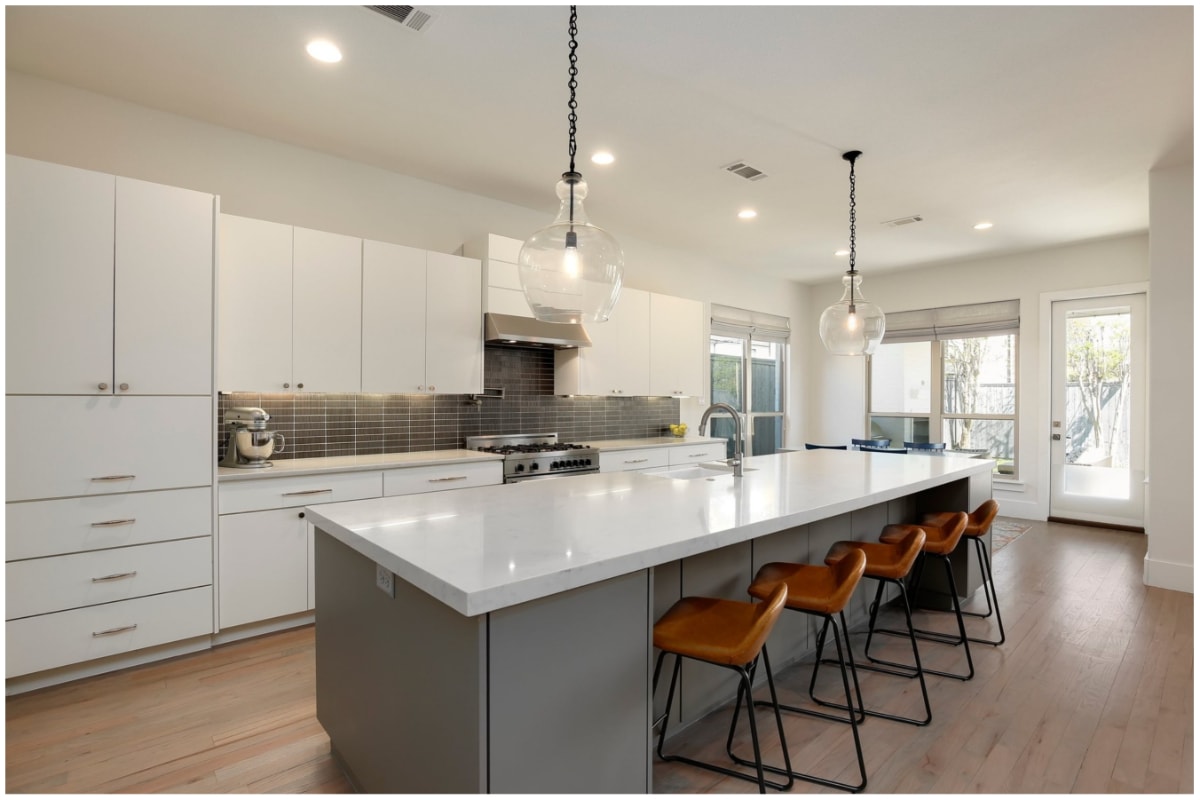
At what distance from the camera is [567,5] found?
2240 millimetres

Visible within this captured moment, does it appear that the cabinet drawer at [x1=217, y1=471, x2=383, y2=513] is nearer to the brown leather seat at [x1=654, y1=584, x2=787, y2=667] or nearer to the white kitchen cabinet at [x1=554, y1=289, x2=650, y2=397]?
the white kitchen cabinet at [x1=554, y1=289, x2=650, y2=397]

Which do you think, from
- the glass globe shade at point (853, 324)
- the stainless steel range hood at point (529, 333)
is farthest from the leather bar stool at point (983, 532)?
the stainless steel range hood at point (529, 333)

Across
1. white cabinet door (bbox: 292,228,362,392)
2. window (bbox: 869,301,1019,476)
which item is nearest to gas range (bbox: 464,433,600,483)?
white cabinet door (bbox: 292,228,362,392)

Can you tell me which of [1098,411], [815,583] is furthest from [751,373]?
[815,583]

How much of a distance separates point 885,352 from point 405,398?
5.82m

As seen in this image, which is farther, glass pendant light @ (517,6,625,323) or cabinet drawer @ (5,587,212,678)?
cabinet drawer @ (5,587,212,678)

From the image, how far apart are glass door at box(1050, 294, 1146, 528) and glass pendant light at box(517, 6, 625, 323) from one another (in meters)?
5.89

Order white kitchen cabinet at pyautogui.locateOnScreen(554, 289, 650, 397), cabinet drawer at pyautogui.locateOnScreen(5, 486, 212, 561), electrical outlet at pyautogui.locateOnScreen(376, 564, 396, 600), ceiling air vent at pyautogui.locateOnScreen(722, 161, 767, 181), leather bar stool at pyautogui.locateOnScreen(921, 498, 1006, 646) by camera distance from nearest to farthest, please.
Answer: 1. electrical outlet at pyautogui.locateOnScreen(376, 564, 396, 600)
2. cabinet drawer at pyautogui.locateOnScreen(5, 486, 212, 561)
3. leather bar stool at pyautogui.locateOnScreen(921, 498, 1006, 646)
4. ceiling air vent at pyautogui.locateOnScreen(722, 161, 767, 181)
5. white kitchen cabinet at pyautogui.locateOnScreen(554, 289, 650, 397)

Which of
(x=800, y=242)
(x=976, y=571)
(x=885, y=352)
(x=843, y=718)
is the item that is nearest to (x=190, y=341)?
(x=843, y=718)

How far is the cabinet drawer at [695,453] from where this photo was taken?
514 cm

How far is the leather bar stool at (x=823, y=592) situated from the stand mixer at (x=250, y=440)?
257 cm

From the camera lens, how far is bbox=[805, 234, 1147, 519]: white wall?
18.2 feet

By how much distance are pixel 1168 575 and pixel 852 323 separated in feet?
9.18

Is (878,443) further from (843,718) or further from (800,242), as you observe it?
(843,718)
